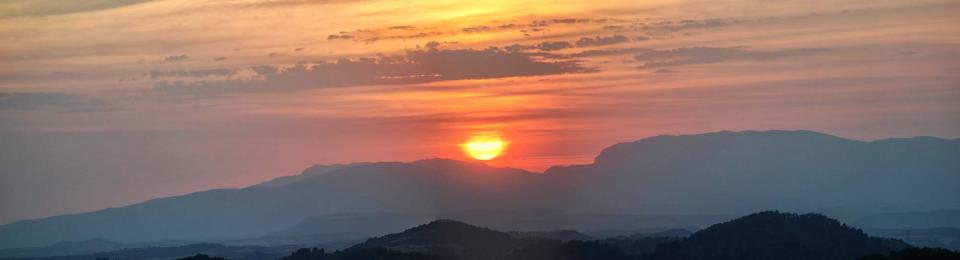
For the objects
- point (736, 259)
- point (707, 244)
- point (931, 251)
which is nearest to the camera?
point (931, 251)

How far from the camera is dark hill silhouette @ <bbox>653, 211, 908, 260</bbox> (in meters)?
185

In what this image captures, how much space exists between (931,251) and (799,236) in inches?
1967

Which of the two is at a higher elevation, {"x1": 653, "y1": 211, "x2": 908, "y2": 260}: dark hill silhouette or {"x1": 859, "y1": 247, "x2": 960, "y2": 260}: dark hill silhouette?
{"x1": 653, "y1": 211, "x2": 908, "y2": 260}: dark hill silhouette

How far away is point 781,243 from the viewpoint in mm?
188375

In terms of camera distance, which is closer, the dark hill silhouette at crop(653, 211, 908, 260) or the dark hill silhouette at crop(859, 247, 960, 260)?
the dark hill silhouette at crop(859, 247, 960, 260)

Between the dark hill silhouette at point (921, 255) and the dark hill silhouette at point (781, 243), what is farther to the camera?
the dark hill silhouette at point (781, 243)

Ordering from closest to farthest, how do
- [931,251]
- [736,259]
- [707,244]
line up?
[931,251] < [736,259] < [707,244]

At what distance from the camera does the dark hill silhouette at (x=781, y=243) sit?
7288 inches

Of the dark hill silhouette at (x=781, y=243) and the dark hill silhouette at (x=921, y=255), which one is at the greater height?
the dark hill silhouette at (x=781, y=243)

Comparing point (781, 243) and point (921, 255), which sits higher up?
point (781, 243)

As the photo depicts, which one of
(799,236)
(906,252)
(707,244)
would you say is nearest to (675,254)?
(707,244)

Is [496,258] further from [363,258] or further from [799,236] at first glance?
[799,236]

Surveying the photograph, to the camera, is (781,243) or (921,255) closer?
(921,255)

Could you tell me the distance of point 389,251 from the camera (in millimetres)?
190125
